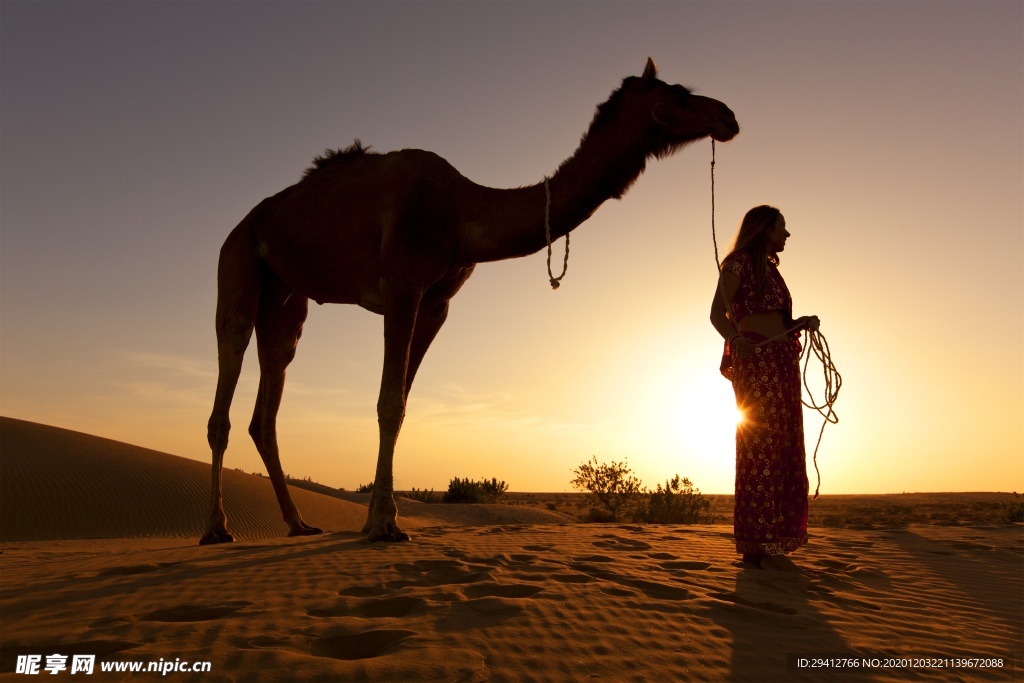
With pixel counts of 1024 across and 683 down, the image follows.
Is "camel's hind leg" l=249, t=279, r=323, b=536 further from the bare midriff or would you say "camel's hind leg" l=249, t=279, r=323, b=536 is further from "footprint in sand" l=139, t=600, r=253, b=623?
the bare midriff

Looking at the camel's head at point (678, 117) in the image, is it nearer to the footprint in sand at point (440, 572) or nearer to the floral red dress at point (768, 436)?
the floral red dress at point (768, 436)

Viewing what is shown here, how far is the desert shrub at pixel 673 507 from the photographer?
14492mm

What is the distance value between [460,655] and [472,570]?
1.77m

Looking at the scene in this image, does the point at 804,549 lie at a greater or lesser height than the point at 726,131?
lesser

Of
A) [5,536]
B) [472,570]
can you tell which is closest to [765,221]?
[472,570]

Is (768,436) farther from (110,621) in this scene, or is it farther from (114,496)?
(114,496)

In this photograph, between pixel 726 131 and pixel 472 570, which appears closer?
pixel 472 570

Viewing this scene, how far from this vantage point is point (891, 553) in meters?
7.29

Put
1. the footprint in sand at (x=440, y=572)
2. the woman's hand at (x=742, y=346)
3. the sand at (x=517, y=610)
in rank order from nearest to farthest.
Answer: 1. the sand at (x=517, y=610)
2. the footprint in sand at (x=440, y=572)
3. the woman's hand at (x=742, y=346)

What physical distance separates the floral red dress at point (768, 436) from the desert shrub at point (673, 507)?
28.7ft

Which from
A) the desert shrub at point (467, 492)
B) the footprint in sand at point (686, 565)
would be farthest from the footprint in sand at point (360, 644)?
the desert shrub at point (467, 492)

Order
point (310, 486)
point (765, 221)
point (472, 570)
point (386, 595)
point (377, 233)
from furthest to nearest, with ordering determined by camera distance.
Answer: point (310, 486)
point (377, 233)
point (765, 221)
point (472, 570)
point (386, 595)

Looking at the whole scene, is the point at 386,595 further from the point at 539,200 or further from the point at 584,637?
the point at 539,200

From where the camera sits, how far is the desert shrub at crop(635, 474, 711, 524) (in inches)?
571
